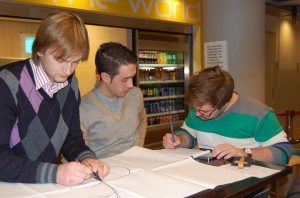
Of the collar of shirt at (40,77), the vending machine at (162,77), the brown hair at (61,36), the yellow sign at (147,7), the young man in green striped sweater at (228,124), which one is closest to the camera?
the brown hair at (61,36)

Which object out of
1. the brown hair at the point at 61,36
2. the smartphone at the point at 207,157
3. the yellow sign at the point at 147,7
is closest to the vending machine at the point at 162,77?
the yellow sign at the point at 147,7

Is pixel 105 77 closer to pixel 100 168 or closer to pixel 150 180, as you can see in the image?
pixel 100 168

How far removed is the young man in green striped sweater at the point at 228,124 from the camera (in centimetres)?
170

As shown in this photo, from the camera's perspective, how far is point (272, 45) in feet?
22.7

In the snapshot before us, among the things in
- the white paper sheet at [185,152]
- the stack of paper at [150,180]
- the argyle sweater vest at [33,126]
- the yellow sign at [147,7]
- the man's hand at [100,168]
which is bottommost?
the white paper sheet at [185,152]

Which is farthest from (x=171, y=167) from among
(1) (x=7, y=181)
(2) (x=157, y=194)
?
(1) (x=7, y=181)

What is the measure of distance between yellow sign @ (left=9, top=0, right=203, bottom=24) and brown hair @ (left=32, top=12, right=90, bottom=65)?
2.05 m

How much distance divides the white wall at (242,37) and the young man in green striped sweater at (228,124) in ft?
7.58

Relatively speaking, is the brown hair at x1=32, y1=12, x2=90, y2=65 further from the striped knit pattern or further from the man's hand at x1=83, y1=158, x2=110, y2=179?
the striped knit pattern

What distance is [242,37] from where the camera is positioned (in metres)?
4.15

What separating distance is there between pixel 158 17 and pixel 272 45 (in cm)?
342

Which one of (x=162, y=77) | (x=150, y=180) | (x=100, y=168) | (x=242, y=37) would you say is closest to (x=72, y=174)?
(x=100, y=168)

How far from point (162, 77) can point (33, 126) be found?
A: 3.70 metres

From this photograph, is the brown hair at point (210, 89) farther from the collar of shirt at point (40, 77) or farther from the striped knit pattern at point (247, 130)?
the collar of shirt at point (40, 77)
